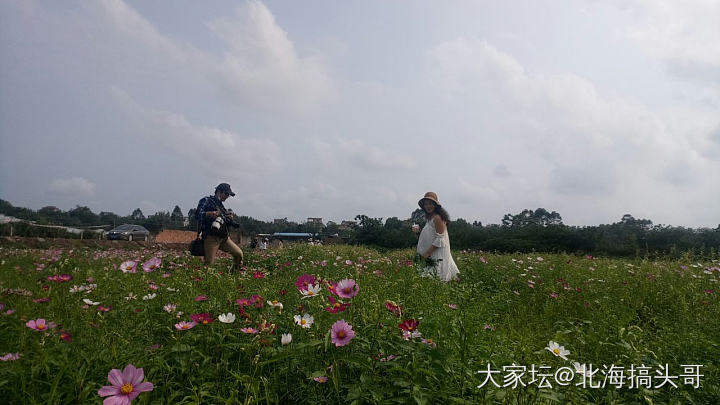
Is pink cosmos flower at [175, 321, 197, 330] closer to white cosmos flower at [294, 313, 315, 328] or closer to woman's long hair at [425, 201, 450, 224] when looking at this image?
white cosmos flower at [294, 313, 315, 328]

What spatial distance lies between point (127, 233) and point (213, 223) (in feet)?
74.5

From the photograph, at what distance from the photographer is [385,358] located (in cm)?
162

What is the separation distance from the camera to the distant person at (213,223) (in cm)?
548

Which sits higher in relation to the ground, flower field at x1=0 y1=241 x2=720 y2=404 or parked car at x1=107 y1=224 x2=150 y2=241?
flower field at x1=0 y1=241 x2=720 y2=404

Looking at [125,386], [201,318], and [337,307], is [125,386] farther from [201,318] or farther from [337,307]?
[337,307]

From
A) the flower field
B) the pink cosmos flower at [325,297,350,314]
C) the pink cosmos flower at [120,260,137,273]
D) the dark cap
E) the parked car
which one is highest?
the dark cap

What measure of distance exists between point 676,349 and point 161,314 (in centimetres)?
354

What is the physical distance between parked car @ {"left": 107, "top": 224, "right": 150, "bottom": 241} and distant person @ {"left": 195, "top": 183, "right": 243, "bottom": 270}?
2187cm

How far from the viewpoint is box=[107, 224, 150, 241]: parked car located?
23.6 metres

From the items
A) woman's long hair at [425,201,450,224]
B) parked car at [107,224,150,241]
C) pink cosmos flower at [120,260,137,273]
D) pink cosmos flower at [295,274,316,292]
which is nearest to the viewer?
pink cosmos flower at [295,274,316,292]

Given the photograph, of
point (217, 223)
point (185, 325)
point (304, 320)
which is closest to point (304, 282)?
point (304, 320)

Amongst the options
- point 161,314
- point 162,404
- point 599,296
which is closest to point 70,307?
point 161,314

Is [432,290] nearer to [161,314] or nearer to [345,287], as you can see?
[345,287]

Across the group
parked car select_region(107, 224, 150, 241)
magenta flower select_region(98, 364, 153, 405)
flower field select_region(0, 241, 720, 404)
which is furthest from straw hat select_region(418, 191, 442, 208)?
parked car select_region(107, 224, 150, 241)
